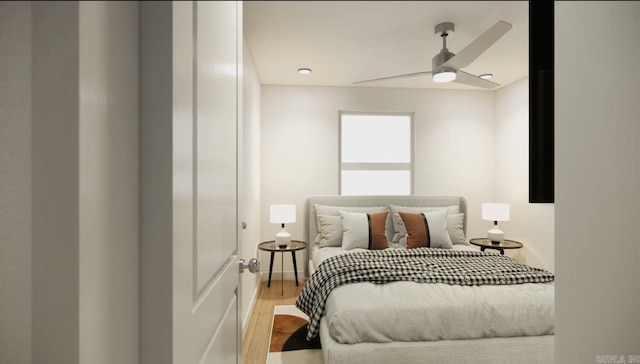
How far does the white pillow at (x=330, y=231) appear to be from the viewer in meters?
3.57

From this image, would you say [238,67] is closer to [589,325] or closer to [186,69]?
[186,69]

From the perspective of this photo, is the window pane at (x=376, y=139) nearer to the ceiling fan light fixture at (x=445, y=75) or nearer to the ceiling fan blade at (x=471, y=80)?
the ceiling fan blade at (x=471, y=80)

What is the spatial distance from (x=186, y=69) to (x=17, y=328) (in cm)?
45

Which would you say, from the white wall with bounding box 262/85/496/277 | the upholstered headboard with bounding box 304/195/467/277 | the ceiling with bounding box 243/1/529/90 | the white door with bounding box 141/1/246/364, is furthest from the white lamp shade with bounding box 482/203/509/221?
the white door with bounding box 141/1/246/364

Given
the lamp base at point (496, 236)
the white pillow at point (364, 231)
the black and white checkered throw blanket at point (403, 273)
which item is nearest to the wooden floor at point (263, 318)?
the black and white checkered throw blanket at point (403, 273)

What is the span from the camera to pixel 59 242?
43 centimetres

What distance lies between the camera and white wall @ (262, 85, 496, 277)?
4090 millimetres

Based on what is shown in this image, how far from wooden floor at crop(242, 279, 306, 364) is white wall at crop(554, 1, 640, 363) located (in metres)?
1.91

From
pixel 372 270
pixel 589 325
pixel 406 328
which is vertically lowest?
pixel 406 328

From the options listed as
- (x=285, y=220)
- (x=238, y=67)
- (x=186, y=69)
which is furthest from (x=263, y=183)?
(x=186, y=69)

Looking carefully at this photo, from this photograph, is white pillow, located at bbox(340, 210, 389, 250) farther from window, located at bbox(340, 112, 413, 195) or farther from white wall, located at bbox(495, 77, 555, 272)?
white wall, located at bbox(495, 77, 555, 272)

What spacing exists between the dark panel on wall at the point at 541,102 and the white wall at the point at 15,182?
97cm

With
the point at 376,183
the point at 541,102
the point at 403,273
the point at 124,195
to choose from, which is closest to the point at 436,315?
the point at 403,273

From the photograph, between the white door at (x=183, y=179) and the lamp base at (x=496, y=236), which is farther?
the lamp base at (x=496, y=236)
